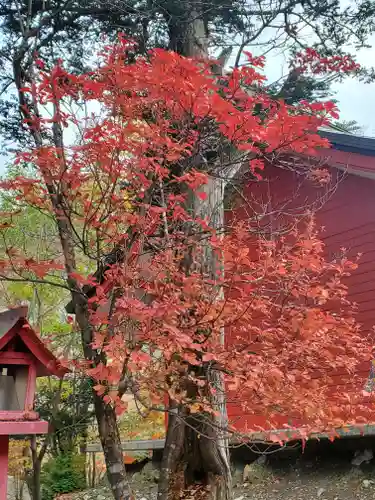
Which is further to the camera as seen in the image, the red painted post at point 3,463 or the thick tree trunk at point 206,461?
the thick tree trunk at point 206,461

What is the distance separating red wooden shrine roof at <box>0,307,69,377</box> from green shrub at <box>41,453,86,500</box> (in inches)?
278

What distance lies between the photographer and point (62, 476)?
33.2 ft

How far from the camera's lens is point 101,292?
3607 millimetres

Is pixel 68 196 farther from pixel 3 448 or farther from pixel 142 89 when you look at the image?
pixel 3 448

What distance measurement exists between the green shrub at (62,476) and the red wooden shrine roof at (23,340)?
23.2ft

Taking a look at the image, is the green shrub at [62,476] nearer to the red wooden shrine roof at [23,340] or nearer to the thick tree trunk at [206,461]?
the thick tree trunk at [206,461]

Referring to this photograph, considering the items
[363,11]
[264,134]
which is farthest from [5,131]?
[363,11]

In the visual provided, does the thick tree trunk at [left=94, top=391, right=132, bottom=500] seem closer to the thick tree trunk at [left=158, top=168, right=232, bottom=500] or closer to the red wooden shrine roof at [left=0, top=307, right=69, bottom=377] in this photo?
the red wooden shrine roof at [left=0, top=307, right=69, bottom=377]

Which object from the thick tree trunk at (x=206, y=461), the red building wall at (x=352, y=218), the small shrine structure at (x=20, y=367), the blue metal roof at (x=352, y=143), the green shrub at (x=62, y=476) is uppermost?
the blue metal roof at (x=352, y=143)

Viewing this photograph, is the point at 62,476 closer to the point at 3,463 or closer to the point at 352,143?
the point at 3,463

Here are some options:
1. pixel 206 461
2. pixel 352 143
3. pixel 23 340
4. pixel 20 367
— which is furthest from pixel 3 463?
pixel 352 143

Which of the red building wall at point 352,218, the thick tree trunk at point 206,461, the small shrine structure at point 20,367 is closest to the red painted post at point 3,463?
the small shrine structure at point 20,367

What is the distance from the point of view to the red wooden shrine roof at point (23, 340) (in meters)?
3.64

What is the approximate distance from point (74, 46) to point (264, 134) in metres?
4.49
